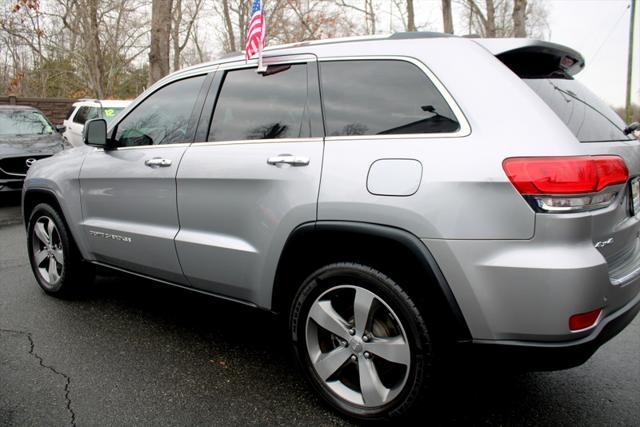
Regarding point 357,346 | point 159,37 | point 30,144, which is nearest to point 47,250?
point 357,346

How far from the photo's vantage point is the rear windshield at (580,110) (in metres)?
2.16

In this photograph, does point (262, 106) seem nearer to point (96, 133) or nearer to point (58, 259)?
point (96, 133)

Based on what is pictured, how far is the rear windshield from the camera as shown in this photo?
7.09 ft

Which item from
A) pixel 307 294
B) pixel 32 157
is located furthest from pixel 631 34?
pixel 307 294

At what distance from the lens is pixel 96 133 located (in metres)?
3.46

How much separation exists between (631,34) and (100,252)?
30.2 meters

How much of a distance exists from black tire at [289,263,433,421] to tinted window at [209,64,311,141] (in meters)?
0.75

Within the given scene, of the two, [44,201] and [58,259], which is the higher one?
[44,201]

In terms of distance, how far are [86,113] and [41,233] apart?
1229 cm

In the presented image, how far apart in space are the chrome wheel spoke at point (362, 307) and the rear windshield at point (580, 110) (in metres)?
1.12

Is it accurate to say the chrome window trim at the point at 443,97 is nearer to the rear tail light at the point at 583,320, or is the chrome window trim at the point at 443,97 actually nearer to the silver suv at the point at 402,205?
the silver suv at the point at 402,205

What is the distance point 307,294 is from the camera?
246 centimetres

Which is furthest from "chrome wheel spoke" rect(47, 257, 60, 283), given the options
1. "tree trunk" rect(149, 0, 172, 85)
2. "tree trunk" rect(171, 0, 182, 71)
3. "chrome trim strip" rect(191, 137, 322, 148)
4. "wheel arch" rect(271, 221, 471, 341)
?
"tree trunk" rect(171, 0, 182, 71)

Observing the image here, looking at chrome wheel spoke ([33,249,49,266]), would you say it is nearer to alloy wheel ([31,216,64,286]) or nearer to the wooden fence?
alloy wheel ([31,216,64,286])
